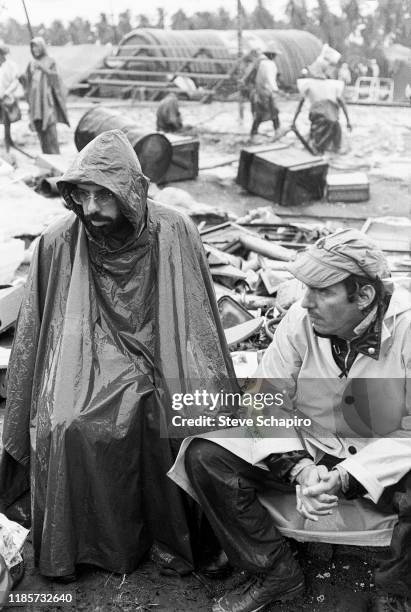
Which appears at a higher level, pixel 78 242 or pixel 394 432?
pixel 78 242

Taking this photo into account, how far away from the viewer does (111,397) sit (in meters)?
2.74

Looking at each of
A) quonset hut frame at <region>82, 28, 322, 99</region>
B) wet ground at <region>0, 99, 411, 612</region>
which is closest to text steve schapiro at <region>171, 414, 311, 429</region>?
wet ground at <region>0, 99, 411, 612</region>

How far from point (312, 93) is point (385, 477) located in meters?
11.5

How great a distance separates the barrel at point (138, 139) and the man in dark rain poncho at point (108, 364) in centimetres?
744

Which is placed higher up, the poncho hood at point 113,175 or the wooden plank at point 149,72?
the poncho hood at point 113,175

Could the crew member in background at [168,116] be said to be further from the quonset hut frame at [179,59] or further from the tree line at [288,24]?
the tree line at [288,24]

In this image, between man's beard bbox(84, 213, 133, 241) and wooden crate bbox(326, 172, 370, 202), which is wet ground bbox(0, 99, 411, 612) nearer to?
wooden crate bbox(326, 172, 370, 202)

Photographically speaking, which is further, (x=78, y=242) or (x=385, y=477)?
(x=78, y=242)

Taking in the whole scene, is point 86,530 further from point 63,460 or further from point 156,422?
point 156,422

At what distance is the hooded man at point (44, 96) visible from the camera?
12.0 metres

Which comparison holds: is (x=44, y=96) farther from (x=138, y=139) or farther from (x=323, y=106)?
(x=323, y=106)

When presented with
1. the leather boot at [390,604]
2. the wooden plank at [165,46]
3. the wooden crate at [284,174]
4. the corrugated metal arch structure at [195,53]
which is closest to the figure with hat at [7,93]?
the wooden crate at [284,174]

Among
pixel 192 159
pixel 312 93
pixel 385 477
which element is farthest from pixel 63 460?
pixel 312 93

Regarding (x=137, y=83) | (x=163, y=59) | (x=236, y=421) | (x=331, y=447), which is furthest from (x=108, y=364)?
(x=163, y=59)
